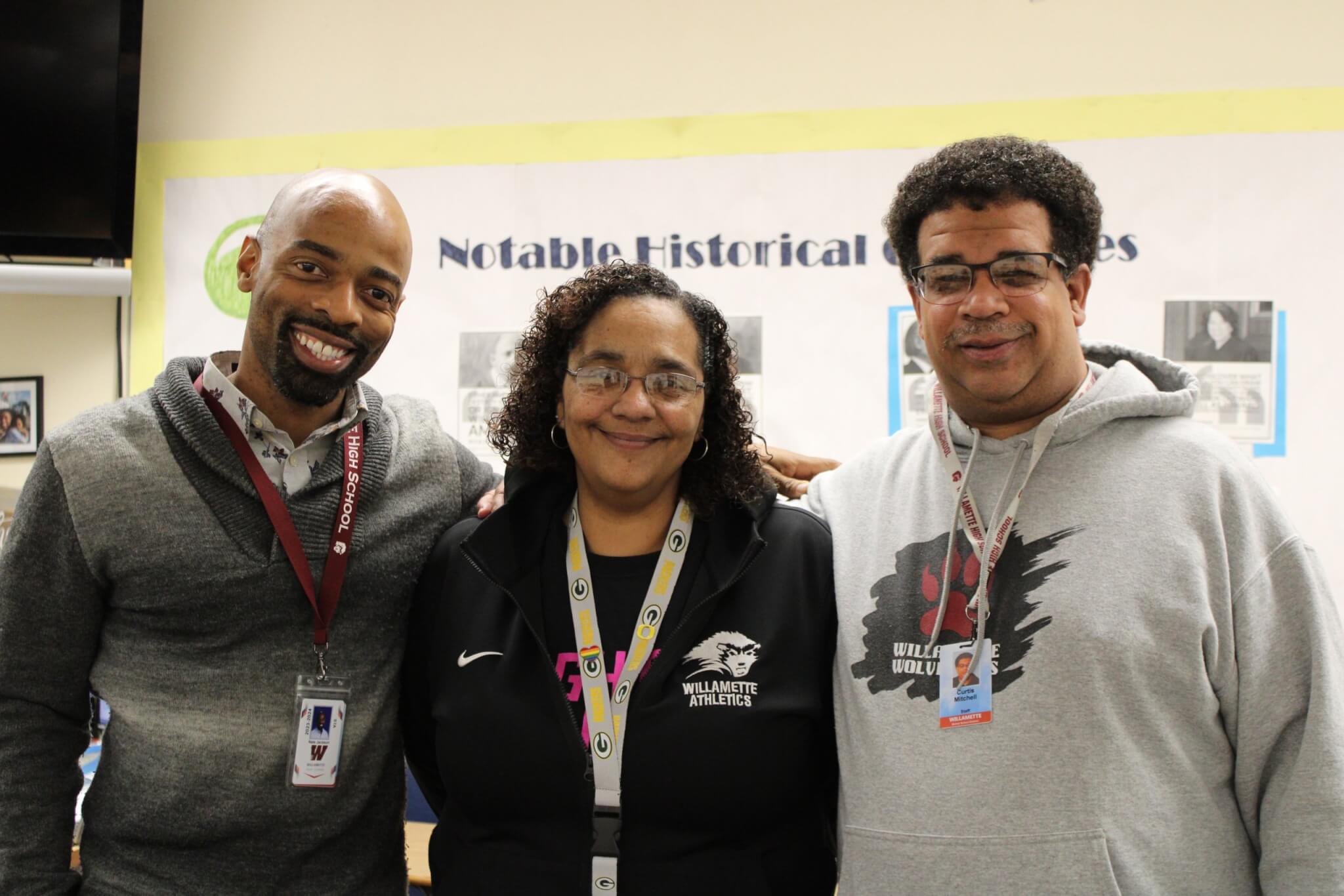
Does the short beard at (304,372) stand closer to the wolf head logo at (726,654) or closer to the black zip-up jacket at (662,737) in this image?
the black zip-up jacket at (662,737)

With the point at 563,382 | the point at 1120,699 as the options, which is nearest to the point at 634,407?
the point at 563,382

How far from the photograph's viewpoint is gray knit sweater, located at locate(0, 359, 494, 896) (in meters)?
1.49

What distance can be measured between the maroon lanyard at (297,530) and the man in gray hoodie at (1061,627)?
0.81m

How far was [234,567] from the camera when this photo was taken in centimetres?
151

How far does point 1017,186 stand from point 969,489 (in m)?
0.46

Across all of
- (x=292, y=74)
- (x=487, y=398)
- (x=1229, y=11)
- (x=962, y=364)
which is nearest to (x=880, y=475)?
(x=962, y=364)

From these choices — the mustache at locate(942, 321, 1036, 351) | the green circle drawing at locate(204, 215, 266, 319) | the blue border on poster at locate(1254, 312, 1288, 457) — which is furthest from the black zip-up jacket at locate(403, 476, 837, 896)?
the green circle drawing at locate(204, 215, 266, 319)

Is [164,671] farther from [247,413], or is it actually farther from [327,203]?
[327,203]

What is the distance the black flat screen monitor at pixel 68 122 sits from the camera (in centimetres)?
261

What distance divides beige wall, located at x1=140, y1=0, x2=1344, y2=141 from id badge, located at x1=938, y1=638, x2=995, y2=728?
1.67 meters

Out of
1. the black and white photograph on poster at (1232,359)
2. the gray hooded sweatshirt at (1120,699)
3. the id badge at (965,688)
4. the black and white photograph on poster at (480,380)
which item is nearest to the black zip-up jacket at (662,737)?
the gray hooded sweatshirt at (1120,699)

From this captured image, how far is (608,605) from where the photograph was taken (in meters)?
1.61

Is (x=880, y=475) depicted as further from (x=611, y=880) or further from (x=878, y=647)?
(x=611, y=880)

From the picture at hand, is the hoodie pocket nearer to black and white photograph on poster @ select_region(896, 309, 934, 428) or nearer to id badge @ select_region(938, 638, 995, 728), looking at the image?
id badge @ select_region(938, 638, 995, 728)
